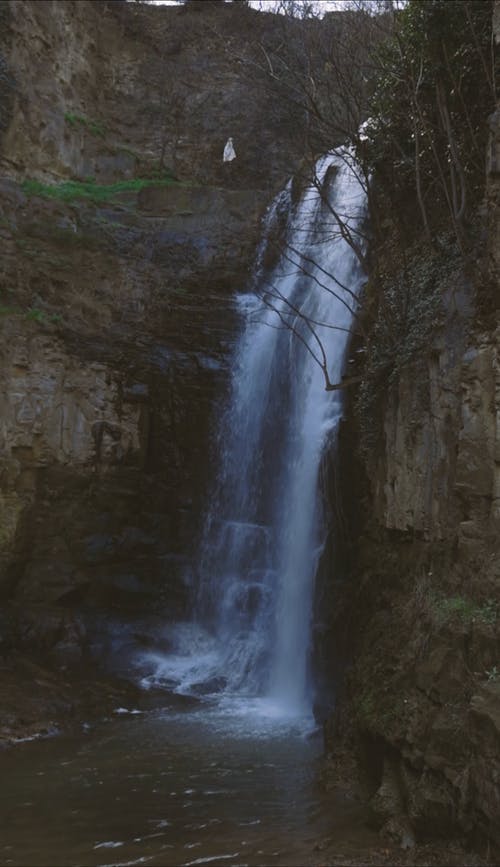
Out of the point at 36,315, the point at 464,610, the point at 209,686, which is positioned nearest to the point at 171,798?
the point at 464,610

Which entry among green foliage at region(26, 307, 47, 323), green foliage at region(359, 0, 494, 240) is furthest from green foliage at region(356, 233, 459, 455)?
green foliage at region(26, 307, 47, 323)

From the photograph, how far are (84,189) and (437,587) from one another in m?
14.4

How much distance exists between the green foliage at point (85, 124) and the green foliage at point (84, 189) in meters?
1.67

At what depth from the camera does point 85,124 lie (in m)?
20.9

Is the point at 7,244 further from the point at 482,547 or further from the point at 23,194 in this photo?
the point at 482,547

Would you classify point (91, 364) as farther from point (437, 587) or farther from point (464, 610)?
point (464, 610)

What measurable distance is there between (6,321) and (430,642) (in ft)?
32.7

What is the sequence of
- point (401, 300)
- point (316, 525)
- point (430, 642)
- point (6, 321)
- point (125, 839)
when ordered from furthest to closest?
point (6, 321) → point (316, 525) → point (401, 300) → point (430, 642) → point (125, 839)

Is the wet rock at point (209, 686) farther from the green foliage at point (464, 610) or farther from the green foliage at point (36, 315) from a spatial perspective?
the green foliage at point (36, 315)

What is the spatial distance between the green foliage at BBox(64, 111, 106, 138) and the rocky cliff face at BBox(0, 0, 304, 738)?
0.30 ft

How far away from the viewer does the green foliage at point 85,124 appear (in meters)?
20.1

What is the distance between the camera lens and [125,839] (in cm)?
605

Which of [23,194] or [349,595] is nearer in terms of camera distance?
[349,595]

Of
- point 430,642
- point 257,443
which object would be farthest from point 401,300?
point 257,443
